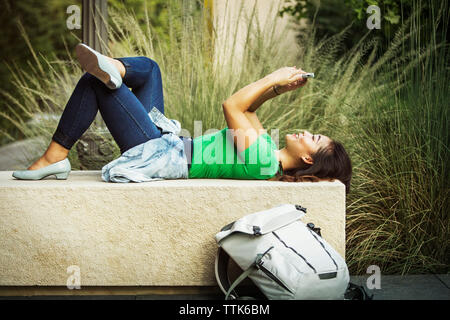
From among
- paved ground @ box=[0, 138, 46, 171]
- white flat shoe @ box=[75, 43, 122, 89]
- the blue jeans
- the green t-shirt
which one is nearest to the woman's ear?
the green t-shirt

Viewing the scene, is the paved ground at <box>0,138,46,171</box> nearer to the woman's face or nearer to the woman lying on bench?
the woman lying on bench

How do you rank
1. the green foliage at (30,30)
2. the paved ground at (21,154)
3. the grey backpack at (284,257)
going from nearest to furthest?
the grey backpack at (284,257) → the paved ground at (21,154) → the green foliage at (30,30)

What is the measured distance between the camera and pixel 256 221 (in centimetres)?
258

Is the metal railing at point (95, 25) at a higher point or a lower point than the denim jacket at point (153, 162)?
higher

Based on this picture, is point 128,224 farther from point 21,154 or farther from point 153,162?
point 21,154

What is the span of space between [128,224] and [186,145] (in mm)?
603

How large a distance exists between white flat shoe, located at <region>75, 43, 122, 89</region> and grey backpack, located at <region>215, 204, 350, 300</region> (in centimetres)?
98

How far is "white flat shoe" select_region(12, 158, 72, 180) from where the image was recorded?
3012mm

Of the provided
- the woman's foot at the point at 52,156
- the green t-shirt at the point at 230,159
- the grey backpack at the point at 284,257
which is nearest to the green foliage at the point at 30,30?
the woman's foot at the point at 52,156

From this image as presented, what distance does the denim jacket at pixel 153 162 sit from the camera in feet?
9.78

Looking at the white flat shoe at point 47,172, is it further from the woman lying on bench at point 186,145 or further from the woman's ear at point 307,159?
the woman's ear at point 307,159

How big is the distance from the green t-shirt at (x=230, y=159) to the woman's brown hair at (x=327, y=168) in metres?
0.12

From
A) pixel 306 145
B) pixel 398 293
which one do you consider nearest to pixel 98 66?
pixel 306 145

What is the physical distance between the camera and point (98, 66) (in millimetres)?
2848
